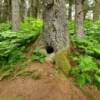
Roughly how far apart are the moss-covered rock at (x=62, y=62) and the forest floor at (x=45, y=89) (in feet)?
0.73

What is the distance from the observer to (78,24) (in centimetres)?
911

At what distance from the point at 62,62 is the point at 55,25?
0.94m

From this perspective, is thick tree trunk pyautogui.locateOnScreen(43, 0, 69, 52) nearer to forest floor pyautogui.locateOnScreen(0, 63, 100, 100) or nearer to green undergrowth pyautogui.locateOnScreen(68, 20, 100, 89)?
green undergrowth pyautogui.locateOnScreen(68, 20, 100, 89)

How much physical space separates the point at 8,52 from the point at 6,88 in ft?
4.62

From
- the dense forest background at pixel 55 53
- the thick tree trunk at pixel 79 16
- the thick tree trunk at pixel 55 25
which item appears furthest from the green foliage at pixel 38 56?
the thick tree trunk at pixel 79 16

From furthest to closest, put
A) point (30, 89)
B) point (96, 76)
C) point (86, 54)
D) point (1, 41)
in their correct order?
point (1, 41), point (86, 54), point (96, 76), point (30, 89)

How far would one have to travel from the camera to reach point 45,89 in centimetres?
587

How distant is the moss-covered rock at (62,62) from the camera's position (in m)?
6.39

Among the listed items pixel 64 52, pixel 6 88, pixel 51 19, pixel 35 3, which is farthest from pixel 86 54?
pixel 35 3

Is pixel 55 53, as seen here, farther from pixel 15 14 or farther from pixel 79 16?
pixel 15 14

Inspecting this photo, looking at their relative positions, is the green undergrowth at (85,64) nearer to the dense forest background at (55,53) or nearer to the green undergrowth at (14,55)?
the dense forest background at (55,53)

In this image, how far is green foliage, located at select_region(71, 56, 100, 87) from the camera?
6.18 metres

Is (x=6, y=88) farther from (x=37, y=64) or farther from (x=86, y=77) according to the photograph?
(x=86, y=77)

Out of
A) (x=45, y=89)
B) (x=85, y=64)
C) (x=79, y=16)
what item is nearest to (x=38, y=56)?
(x=45, y=89)
